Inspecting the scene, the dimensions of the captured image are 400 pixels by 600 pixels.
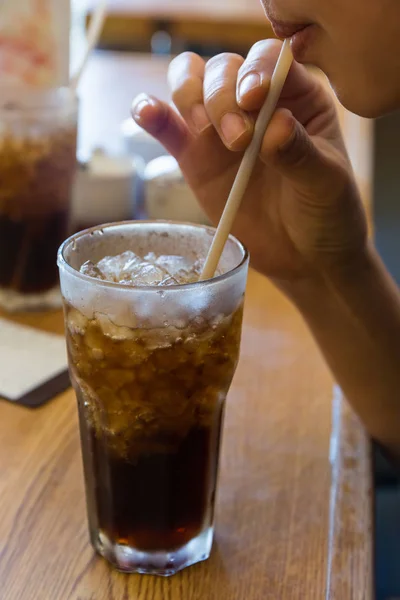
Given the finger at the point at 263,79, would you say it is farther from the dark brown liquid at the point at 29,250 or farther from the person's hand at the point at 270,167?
the dark brown liquid at the point at 29,250

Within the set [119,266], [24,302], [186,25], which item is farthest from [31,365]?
[186,25]

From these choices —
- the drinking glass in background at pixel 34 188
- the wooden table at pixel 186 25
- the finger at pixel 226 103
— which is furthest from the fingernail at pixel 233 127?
the wooden table at pixel 186 25

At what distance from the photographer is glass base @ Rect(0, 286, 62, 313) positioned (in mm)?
1044

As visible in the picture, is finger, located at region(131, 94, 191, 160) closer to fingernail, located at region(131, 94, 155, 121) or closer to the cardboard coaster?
fingernail, located at region(131, 94, 155, 121)

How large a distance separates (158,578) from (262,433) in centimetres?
23

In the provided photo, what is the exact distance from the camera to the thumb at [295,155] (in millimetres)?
565

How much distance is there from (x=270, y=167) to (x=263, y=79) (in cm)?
17

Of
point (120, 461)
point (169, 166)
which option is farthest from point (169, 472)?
point (169, 166)

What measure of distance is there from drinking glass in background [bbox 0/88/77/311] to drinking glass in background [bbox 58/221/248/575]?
42 cm

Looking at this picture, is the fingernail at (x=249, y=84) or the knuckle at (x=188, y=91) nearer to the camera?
the fingernail at (x=249, y=84)

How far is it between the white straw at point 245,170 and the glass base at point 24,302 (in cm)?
54

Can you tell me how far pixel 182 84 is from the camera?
2.43ft

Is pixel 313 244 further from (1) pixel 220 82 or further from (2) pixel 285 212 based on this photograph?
(1) pixel 220 82

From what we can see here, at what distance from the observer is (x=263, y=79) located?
0.59 metres
